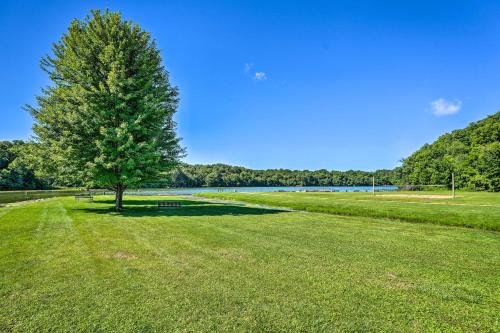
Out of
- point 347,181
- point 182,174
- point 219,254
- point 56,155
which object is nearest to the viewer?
point 219,254

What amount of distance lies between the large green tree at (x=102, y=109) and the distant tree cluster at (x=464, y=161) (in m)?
72.6

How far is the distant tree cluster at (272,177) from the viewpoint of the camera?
143125mm

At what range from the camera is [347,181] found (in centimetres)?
16288

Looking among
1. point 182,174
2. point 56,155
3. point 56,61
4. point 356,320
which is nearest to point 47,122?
point 56,155

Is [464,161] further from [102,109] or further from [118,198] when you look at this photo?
[102,109]

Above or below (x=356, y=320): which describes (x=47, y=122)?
above

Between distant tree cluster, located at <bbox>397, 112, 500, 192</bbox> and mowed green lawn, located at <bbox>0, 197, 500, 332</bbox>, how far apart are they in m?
70.4

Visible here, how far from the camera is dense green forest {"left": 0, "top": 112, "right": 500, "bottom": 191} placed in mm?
66312

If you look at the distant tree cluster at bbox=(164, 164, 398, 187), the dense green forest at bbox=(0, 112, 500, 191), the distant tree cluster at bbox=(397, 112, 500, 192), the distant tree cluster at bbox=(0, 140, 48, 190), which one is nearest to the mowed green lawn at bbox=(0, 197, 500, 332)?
the dense green forest at bbox=(0, 112, 500, 191)

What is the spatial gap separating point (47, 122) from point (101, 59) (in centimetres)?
569

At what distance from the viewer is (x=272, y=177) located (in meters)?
162

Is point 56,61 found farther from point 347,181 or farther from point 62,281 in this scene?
point 347,181

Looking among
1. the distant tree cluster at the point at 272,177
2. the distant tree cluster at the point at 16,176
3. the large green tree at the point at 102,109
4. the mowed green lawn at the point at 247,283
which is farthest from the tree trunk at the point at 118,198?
the distant tree cluster at the point at 272,177

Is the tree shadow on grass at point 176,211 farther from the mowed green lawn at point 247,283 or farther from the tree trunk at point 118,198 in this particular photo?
the mowed green lawn at point 247,283
